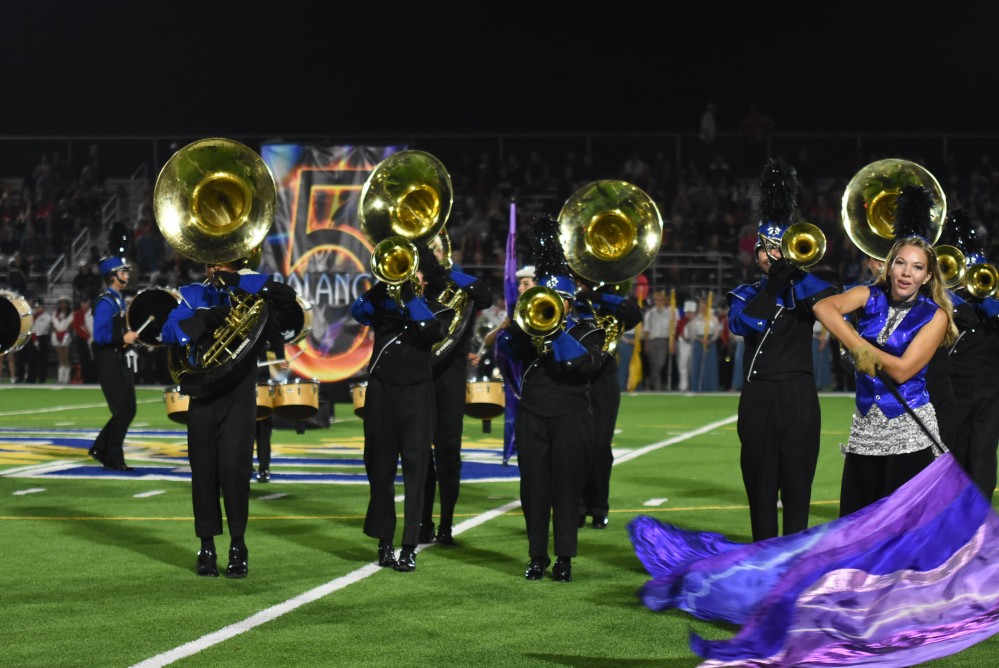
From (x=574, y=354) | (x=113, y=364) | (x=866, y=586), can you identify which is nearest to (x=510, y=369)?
(x=574, y=354)

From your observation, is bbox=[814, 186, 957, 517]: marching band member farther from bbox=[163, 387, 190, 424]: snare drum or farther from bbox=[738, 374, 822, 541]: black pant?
bbox=[163, 387, 190, 424]: snare drum

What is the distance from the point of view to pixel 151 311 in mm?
10180

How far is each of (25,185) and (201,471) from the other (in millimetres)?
26934

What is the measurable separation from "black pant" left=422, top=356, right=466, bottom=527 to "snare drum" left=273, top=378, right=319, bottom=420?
8.24 feet

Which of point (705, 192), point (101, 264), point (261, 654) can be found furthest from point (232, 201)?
point (705, 192)

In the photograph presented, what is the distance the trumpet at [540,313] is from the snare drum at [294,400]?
3950 millimetres

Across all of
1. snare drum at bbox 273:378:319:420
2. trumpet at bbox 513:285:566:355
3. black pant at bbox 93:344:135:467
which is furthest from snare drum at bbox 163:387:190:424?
trumpet at bbox 513:285:566:355

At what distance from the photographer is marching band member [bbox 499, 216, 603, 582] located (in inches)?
311

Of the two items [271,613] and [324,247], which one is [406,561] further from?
[324,247]

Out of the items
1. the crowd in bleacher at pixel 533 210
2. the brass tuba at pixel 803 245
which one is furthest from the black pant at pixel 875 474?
the crowd in bleacher at pixel 533 210

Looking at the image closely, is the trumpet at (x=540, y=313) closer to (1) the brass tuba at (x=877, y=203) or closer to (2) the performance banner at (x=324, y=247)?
(1) the brass tuba at (x=877, y=203)

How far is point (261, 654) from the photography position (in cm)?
605

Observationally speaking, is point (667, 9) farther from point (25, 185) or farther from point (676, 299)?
point (25, 185)

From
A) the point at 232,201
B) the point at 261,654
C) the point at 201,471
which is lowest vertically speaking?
the point at 261,654
